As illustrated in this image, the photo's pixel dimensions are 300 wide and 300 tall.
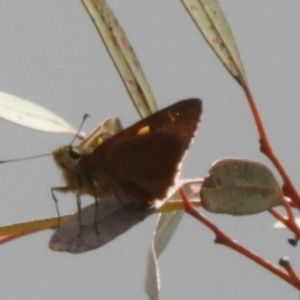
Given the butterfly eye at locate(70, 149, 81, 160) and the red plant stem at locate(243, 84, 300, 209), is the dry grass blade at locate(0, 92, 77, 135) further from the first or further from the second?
the red plant stem at locate(243, 84, 300, 209)

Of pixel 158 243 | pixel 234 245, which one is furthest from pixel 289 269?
pixel 158 243

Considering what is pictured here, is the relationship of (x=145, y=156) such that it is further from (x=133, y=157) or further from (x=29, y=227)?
(x=29, y=227)

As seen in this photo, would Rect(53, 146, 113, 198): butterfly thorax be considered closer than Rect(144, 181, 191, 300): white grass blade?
No

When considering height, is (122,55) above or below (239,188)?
above

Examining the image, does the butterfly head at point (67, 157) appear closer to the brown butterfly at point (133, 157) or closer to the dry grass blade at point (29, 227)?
the brown butterfly at point (133, 157)

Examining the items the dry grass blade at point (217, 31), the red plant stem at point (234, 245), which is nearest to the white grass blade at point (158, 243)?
the red plant stem at point (234, 245)

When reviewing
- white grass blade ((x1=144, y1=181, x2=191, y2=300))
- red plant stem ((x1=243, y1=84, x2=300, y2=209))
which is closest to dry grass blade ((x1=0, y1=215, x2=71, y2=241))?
white grass blade ((x1=144, y1=181, x2=191, y2=300))
